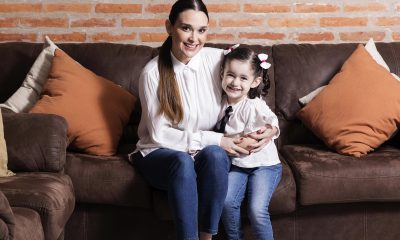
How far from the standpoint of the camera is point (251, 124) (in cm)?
238

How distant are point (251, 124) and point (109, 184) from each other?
2.07 ft

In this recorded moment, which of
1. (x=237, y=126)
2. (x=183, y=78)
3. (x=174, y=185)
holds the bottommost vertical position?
(x=174, y=185)

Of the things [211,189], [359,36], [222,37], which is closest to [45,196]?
[211,189]

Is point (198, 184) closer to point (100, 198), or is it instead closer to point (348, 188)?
point (100, 198)

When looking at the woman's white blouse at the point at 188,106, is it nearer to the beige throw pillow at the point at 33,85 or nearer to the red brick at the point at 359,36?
the beige throw pillow at the point at 33,85

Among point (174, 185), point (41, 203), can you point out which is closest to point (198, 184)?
point (174, 185)

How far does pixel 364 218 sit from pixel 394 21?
4.90ft

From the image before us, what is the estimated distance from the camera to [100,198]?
2352 mm

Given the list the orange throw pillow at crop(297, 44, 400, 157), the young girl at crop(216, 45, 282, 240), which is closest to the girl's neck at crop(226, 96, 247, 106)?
the young girl at crop(216, 45, 282, 240)

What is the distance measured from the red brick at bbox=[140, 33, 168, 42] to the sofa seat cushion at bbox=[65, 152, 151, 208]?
1239mm

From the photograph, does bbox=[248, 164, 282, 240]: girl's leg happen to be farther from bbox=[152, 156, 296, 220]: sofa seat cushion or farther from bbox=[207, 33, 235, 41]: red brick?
bbox=[207, 33, 235, 41]: red brick

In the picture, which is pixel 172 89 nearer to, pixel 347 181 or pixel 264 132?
pixel 264 132

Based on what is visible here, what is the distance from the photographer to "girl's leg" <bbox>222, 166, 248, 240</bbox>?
2232 millimetres

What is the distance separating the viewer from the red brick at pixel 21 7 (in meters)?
3.40
